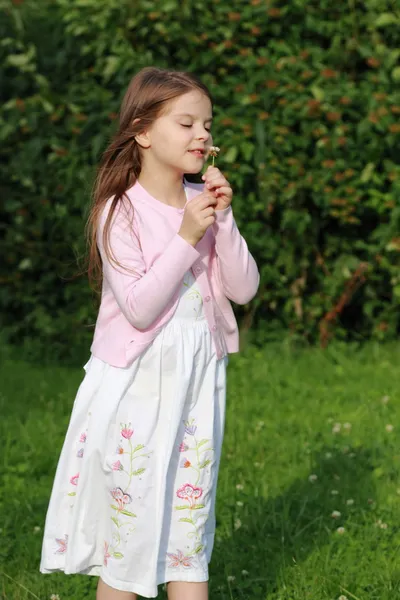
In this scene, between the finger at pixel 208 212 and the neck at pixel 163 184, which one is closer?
the finger at pixel 208 212

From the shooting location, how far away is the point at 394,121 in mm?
6227

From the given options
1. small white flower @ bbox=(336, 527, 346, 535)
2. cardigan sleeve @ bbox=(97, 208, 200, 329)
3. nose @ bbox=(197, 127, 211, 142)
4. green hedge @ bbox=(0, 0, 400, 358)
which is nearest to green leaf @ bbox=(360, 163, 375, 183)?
green hedge @ bbox=(0, 0, 400, 358)

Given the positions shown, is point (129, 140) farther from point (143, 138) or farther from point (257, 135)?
point (257, 135)

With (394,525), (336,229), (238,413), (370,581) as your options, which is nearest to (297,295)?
(336,229)

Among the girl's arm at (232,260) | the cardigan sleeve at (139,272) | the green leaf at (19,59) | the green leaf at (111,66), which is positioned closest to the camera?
the cardigan sleeve at (139,272)

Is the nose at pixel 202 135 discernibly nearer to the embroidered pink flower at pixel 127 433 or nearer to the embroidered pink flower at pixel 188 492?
the embroidered pink flower at pixel 127 433

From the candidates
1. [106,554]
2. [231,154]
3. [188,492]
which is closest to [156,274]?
[188,492]

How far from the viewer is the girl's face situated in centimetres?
286

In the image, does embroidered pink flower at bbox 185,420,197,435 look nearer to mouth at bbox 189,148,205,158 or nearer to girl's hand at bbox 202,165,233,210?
girl's hand at bbox 202,165,233,210

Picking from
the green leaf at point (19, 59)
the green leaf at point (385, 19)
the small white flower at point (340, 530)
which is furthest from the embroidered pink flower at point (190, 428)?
the green leaf at point (19, 59)

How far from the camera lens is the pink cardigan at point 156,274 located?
2.73 metres

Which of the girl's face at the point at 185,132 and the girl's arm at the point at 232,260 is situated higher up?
the girl's face at the point at 185,132

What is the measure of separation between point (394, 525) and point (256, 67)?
3169mm

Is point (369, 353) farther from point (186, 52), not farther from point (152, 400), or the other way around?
point (152, 400)
